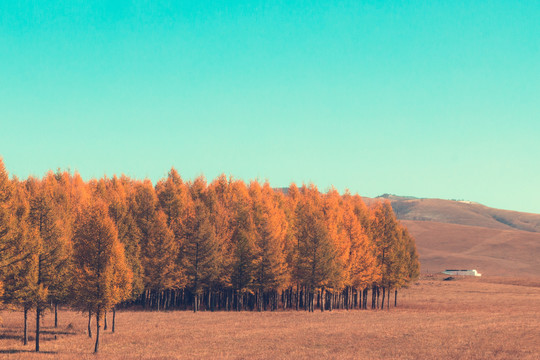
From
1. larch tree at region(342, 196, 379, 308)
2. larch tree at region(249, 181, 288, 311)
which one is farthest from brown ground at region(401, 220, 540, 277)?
larch tree at region(249, 181, 288, 311)

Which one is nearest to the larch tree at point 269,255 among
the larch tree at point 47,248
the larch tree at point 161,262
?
the larch tree at point 161,262

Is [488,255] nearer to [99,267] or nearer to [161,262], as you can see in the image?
[161,262]

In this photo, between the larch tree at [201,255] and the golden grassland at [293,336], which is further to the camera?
the larch tree at [201,255]

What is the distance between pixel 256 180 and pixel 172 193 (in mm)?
29799

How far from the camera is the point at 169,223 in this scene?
251ft

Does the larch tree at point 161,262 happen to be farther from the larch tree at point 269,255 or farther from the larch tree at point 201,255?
the larch tree at point 269,255

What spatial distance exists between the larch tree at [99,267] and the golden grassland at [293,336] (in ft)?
12.3

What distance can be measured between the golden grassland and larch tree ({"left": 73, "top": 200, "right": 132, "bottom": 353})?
148 inches

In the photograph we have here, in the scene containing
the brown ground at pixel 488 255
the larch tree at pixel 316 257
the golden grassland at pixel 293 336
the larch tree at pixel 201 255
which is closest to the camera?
the golden grassland at pixel 293 336

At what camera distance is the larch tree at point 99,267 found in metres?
40.0

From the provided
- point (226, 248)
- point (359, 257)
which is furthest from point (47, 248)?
point (359, 257)

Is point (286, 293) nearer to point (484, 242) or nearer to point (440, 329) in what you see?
point (440, 329)

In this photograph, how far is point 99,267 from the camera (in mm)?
40562

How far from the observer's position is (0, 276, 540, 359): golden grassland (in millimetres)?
35875
